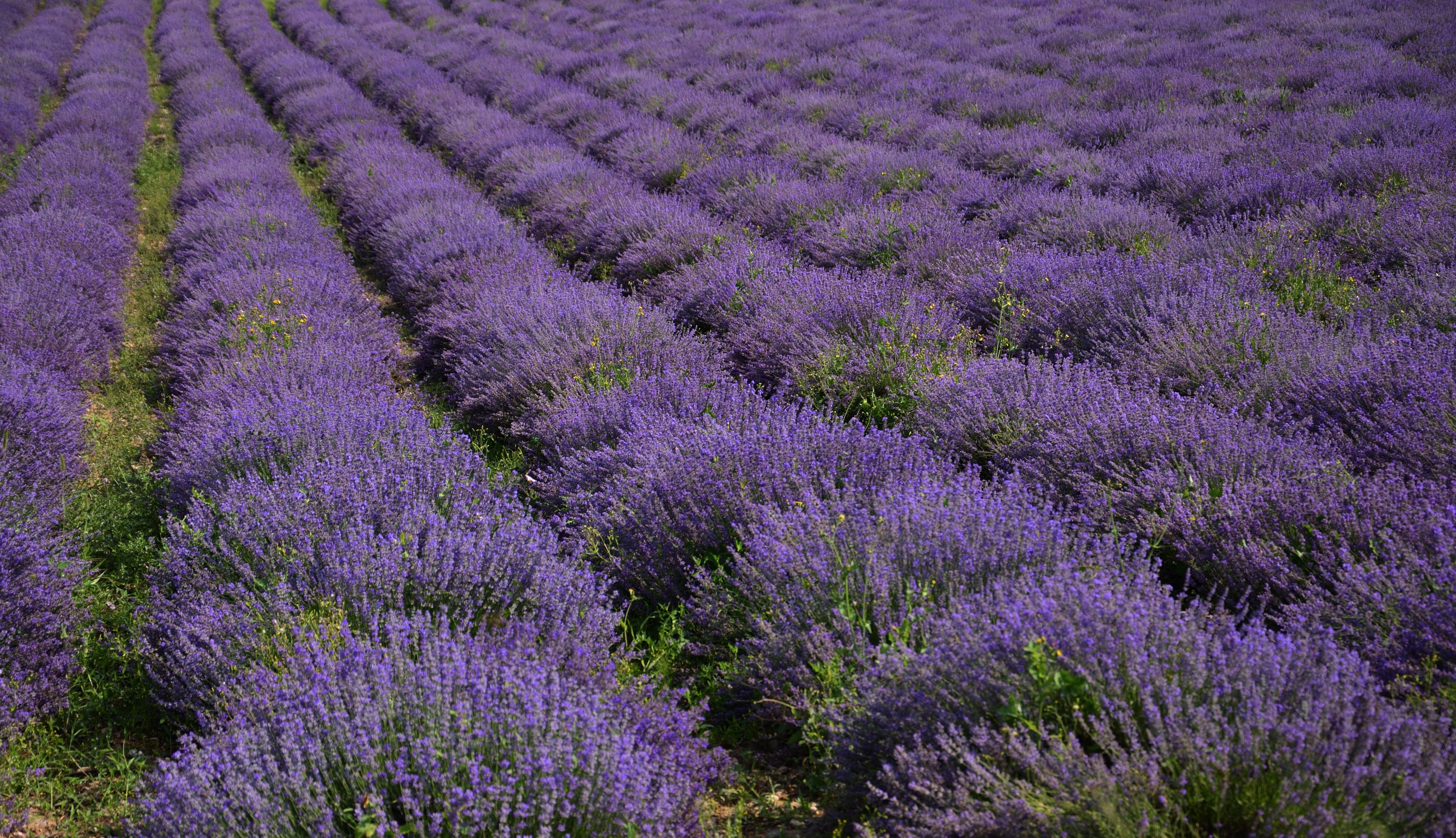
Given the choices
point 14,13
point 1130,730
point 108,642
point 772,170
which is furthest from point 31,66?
point 1130,730

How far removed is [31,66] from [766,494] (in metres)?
17.0

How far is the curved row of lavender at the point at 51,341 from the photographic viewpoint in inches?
98.6

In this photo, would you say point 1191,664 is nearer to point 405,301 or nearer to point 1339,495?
point 1339,495

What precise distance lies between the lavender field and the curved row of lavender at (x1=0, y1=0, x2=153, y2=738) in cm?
3

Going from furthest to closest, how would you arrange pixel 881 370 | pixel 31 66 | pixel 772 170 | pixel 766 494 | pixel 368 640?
pixel 31 66
pixel 772 170
pixel 881 370
pixel 766 494
pixel 368 640

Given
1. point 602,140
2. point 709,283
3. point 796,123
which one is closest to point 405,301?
point 709,283

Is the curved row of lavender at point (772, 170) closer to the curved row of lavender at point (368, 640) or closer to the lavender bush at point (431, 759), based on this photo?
the curved row of lavender at point (368, 640)

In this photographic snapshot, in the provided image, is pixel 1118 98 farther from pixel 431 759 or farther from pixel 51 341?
pixel 431 759

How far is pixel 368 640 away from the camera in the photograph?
2137 mm

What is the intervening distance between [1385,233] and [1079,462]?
8.64 ft

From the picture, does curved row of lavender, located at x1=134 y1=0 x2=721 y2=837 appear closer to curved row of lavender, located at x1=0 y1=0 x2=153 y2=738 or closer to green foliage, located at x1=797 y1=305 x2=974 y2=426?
curved row of lavender, located at x1=0 y1=0 x2=153 y2=738

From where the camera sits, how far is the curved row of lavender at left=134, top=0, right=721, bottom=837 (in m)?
1.77

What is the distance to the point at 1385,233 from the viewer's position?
426 cm

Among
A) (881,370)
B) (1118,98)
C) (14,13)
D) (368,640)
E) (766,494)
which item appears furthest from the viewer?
(14,13)
